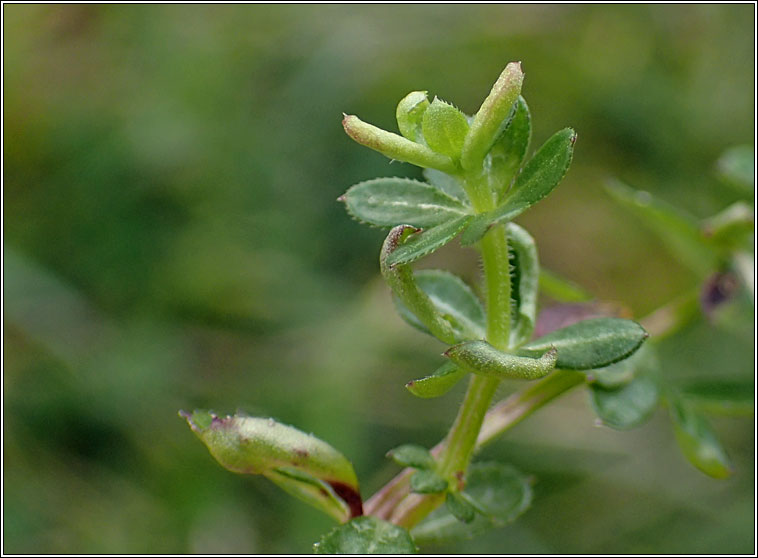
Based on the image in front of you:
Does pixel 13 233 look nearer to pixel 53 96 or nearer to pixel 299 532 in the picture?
pixel 53 96

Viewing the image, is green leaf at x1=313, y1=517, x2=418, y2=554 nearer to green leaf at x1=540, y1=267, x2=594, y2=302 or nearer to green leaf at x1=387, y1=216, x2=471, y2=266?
green leaf at x1=387, y1=216, x2=471, y2=266

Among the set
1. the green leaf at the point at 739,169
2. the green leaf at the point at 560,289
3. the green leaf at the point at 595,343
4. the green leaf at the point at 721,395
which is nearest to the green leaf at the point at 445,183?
the green leaf at the point at 595,343

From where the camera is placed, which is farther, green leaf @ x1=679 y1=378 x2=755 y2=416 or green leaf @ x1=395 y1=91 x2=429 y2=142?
green leaf @ x1=679 y1=378 x2=755 y2=416

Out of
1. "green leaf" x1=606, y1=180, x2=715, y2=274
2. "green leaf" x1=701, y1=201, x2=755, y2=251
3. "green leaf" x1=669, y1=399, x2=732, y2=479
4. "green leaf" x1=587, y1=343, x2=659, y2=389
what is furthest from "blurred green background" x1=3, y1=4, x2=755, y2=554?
"green leaf" x1=587, y1=343, x2=659, y2=389

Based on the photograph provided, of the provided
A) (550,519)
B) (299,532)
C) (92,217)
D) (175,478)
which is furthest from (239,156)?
(550,519)

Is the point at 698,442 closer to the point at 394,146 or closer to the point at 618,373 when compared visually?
the point at 618,373

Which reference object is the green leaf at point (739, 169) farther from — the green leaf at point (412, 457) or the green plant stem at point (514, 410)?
the green leaf at point (412, 457)

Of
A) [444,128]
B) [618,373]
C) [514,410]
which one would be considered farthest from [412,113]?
[618,373]
